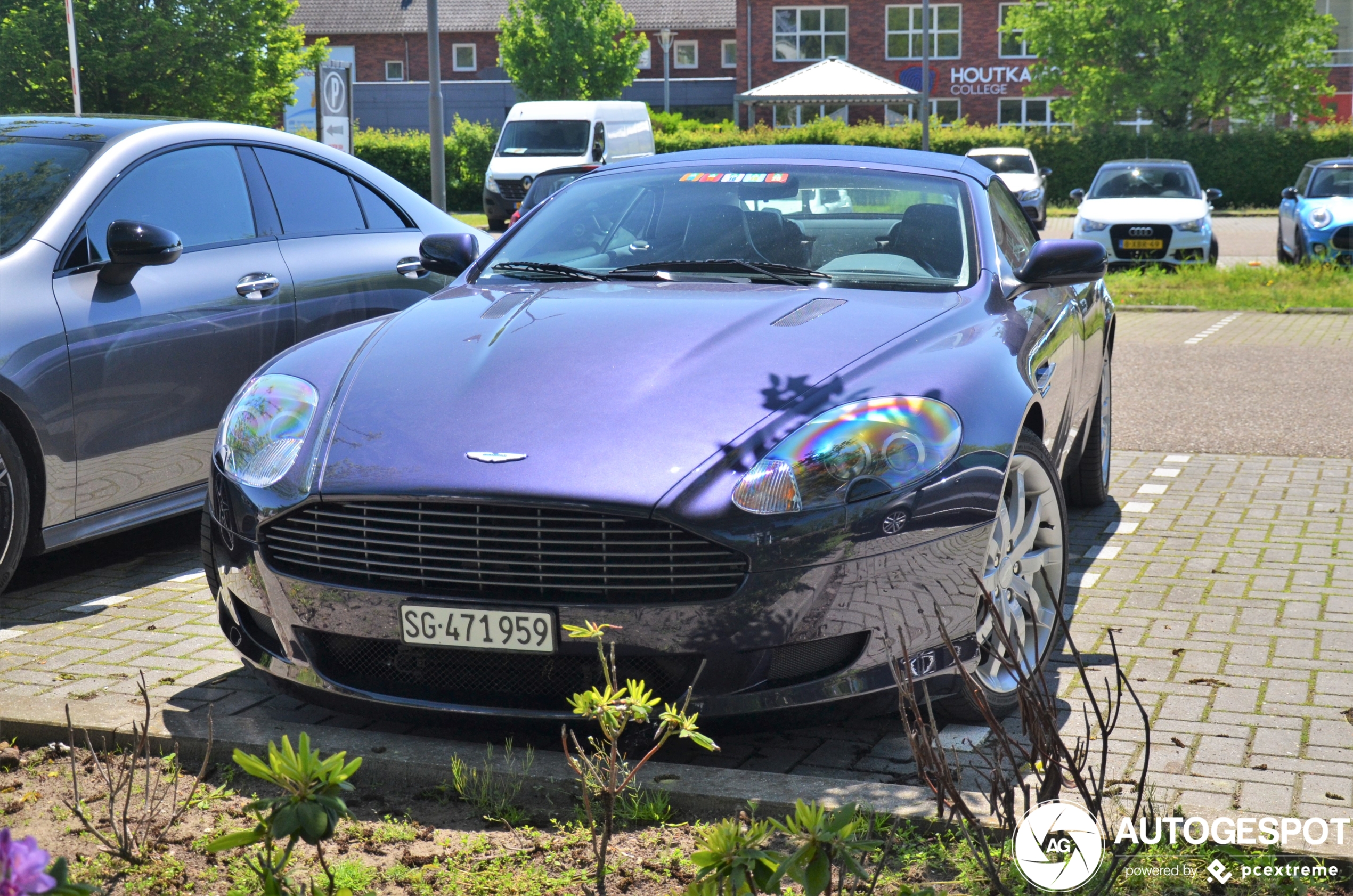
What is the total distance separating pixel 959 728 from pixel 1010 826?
1.05 metres

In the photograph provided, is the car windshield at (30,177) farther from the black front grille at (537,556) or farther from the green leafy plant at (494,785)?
the green leafy plant at (494,785)

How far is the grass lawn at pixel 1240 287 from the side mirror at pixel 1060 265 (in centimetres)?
1193

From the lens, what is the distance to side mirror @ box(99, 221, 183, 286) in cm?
505

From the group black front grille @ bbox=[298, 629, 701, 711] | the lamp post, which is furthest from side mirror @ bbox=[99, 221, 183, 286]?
the lamp post

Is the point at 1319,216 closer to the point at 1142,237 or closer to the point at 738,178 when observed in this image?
the point at 1142,237

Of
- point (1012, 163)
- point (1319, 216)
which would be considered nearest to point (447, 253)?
point (1319, 216)

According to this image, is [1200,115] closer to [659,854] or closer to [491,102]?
[491,102]

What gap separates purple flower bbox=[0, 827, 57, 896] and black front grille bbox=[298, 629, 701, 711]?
1901 mm

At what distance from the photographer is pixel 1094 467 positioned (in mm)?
6531

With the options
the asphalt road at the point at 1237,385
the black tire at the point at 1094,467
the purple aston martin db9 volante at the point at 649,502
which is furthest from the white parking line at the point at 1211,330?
the purple aston martin db9 volante at the point at 649,502

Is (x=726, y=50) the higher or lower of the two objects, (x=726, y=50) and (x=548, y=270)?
the higher

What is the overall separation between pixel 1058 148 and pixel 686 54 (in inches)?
1012

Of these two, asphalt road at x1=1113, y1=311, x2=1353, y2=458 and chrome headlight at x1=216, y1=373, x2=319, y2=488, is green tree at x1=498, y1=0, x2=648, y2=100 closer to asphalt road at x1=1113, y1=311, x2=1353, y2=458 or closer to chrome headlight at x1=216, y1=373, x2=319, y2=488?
asphalt road at x1=1113, y1=311, x2=1353, y2=458

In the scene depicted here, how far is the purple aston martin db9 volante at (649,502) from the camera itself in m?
3.29
